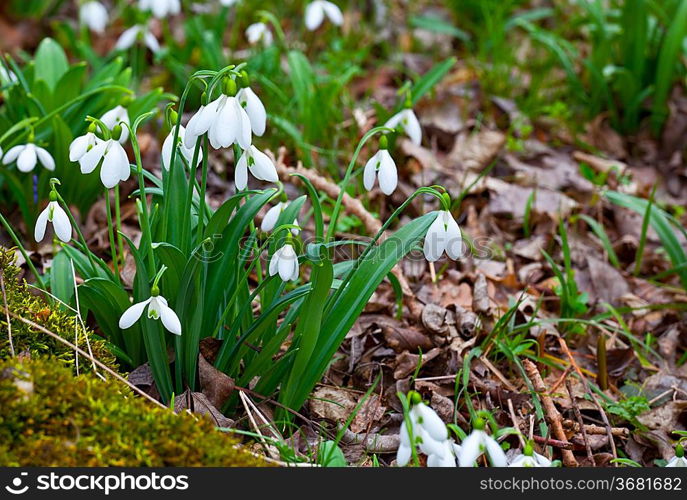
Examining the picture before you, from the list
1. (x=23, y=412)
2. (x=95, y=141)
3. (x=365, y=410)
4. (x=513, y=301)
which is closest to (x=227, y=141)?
(x=95, y=141)

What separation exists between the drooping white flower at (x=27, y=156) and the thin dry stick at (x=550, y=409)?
159cm

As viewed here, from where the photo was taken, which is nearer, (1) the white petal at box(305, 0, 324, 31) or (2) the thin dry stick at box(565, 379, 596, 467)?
(2) the thin dry stick at box(565, 379, 596, 467)

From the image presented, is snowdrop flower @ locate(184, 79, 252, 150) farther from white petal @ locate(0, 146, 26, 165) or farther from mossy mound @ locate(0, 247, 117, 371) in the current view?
white petal @ locate(0, 146, 26, 165)

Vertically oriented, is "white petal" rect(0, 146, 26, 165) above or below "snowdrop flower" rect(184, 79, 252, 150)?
below

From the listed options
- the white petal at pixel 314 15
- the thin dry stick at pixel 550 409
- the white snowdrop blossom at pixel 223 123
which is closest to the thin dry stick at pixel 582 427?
the thin dry stick at pixel 550 409

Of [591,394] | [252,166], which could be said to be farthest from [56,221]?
[591,394]

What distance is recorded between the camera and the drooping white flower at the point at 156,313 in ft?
5.74

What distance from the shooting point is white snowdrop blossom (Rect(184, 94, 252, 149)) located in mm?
1609

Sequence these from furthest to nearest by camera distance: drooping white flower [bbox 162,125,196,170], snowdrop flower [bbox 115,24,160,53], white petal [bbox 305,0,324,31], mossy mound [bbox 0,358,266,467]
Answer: snowdrop flower [bbox 115,24,160,53] → white petal [bbox 305,0,324,31] → drooping white flower [bbox 162,125,196,170] → mossy mound [bbox 0,358,266,467]

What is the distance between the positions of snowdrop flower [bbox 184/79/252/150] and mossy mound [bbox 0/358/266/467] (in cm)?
59

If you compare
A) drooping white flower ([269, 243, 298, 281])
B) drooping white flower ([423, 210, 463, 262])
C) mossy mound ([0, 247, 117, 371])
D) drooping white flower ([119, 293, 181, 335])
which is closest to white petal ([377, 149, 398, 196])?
drooping white flower ([423, 210, 463, 262])
